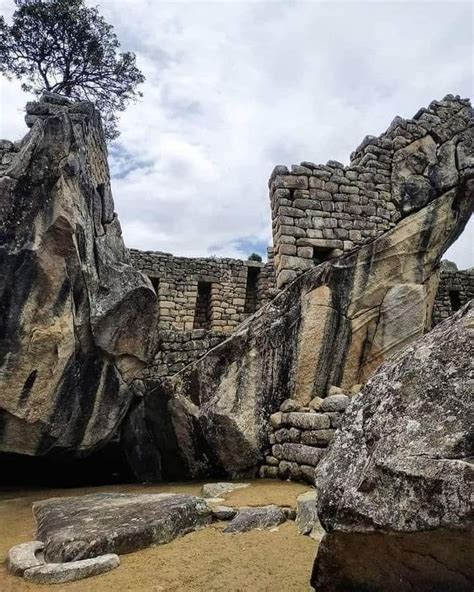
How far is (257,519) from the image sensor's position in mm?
4730

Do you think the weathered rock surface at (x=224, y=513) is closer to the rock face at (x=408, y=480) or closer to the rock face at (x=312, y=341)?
the rock face at (x=408, y=480)

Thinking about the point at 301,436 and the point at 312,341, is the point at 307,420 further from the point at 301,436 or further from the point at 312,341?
the point at 312,341

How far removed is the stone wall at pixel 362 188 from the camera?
916cm

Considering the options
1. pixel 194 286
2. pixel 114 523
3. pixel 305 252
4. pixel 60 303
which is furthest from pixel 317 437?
pixel 194 286

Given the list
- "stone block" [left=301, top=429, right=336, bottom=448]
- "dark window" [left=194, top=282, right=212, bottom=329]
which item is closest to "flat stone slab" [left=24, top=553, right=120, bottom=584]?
"stone block" [left=301, top=429, right=336, bottom=448]

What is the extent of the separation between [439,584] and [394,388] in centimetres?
102

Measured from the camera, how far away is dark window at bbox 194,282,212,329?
49.6ft

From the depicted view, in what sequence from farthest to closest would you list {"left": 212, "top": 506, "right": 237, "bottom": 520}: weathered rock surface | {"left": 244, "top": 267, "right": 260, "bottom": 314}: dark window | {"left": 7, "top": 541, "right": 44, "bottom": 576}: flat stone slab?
{"left": 244, "top": 267, "right": 260, "bottom": 314}: dark window < {"left": 212, "top": 506, "right": 237, "bottom": 520}: weathered rock surface < {"left": 7, "top": 541, "right": 44, "bottom": 576}: flat stone slab

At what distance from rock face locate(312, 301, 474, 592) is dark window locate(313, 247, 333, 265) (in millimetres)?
6183

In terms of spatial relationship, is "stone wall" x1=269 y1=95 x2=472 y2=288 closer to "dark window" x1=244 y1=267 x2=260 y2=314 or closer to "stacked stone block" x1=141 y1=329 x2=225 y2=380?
"stacked stone block" x1=141 y1=329 x2=225 y2=380

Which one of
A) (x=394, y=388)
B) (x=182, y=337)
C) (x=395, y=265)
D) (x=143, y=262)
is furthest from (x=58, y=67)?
(x=394, y=388)

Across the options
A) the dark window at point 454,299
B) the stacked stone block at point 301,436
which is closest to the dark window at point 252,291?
the dark window at point 454,299

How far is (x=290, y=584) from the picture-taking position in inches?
132

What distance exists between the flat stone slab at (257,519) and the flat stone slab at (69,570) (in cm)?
121
